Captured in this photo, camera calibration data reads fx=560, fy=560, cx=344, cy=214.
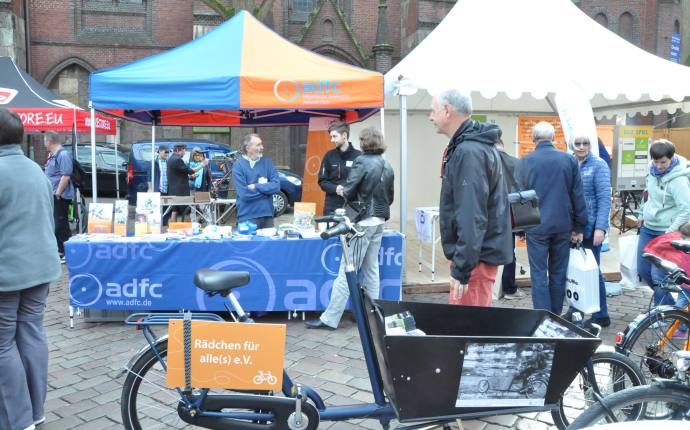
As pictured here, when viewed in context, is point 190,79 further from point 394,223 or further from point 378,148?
point 394,223

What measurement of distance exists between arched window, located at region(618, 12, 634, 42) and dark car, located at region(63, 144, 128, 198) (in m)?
18.8

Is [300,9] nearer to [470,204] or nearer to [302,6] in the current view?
[302,6]

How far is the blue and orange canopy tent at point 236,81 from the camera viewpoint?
5406 millimetres

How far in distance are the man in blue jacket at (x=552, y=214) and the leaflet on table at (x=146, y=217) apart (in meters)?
3.45

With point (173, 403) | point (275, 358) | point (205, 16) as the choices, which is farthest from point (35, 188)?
point (205, 16)

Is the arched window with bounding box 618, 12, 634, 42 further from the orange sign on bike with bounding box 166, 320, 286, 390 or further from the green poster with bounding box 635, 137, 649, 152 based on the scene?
the orange sign on bike with bounding box 166, 320, 286, 390

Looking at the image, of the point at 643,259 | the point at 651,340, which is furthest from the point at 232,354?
the point at 643,259

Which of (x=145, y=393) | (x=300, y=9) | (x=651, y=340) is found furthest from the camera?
(x=300, y=9)

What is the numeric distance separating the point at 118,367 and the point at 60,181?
4.65 meters

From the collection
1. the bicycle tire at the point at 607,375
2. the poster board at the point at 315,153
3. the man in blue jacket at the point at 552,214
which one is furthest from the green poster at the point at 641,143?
the bicycle tire at the point at 607,375

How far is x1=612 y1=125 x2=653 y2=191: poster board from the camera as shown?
1116cm

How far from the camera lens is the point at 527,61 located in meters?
6.94

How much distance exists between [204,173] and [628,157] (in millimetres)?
8771

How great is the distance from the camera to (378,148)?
499 cm
